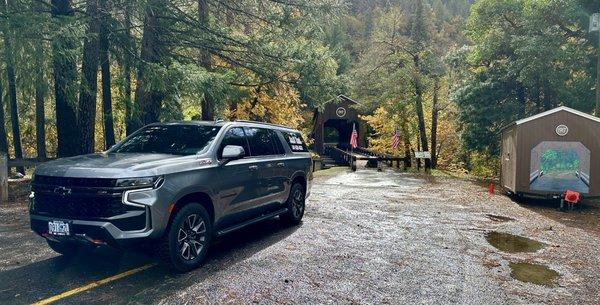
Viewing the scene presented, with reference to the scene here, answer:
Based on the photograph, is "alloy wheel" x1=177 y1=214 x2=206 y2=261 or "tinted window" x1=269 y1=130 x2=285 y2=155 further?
"tinted window" x1=269 y1=130 x2=285 y2=155

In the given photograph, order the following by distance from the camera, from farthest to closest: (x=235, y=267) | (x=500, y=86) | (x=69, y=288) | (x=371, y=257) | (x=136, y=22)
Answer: (x=500, y=86), (x=136, y=22), (x=371, y=257), (x=235, y=267), (x=69, y=288)

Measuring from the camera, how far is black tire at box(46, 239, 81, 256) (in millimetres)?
5407

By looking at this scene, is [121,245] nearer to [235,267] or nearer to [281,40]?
[235,267]

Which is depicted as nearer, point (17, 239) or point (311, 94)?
point (17, 239)

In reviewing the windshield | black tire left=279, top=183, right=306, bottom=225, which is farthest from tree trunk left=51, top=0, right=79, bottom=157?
black tire left=279, top=183, right=306, bottom=225

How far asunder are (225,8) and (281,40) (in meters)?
2.04

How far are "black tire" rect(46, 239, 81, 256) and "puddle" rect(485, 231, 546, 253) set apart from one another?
6.38 m

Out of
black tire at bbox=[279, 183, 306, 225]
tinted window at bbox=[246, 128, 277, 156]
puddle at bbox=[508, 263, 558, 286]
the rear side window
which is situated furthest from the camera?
the rear side window

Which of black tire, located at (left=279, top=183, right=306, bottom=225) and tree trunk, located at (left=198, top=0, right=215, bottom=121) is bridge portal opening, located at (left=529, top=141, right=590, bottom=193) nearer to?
black tire, located at (left=279, top=183, right=306, bottom=225)

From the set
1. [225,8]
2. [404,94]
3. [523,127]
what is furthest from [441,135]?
[225,8]

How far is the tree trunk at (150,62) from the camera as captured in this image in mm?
10680

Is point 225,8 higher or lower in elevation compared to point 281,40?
higher

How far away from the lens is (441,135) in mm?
33156

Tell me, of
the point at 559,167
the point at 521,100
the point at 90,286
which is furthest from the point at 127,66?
the point at 521,100
